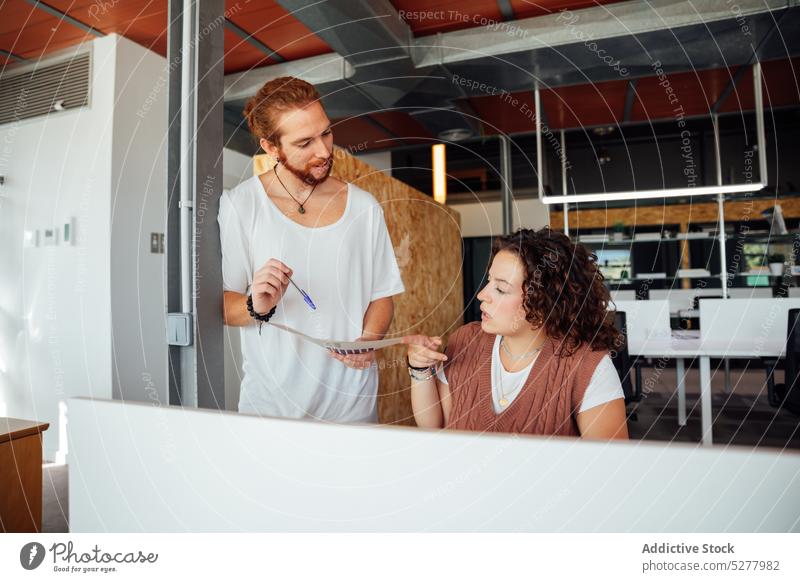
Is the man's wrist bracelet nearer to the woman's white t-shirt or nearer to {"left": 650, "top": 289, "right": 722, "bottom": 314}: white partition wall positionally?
the woman's white t-shirt

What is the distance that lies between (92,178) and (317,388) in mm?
2728

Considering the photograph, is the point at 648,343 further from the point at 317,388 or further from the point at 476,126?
the point at 317,388

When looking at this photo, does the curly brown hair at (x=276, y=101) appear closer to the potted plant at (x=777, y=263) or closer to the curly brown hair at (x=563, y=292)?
the curly brown hair at (x=563, y=292)

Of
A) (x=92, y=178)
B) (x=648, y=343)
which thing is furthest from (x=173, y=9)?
(x=648, y=343)

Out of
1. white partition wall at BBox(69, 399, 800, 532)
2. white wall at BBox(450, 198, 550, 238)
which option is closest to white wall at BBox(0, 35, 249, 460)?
white partition wall at BBox(69, 399, 800, 532)

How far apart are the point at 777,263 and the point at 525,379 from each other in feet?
21.8

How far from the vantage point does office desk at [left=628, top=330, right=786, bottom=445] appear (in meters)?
3.10

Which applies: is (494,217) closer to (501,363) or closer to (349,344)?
(501,363)

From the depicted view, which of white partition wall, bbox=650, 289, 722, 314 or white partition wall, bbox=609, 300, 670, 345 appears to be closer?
white partition wall, bbox=609, 300, 670, 345

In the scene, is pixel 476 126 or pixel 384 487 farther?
pixel 476 126

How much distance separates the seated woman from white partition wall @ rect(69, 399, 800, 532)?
2.11 ft

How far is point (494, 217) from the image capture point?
8133 millimetres

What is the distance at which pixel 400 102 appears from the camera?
414 cm

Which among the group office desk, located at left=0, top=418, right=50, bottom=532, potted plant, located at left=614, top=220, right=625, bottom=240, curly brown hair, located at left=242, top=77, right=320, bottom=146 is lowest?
office desk, located at left=0, top=418, right=50, bottom=532
